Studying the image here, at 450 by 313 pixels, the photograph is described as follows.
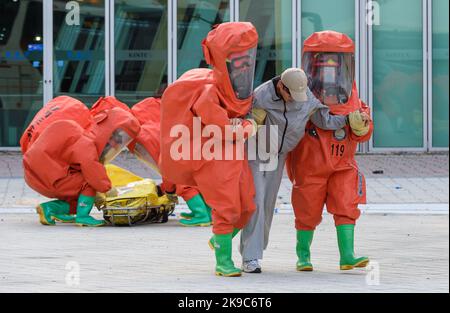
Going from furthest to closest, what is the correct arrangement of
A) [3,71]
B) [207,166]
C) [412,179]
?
1. [3,71]
2. [412,179]
3. [207,166]

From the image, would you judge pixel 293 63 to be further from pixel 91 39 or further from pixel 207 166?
pixel 207 166

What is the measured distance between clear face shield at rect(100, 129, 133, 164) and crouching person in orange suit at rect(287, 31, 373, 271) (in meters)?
3.27

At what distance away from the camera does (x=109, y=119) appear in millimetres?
11023

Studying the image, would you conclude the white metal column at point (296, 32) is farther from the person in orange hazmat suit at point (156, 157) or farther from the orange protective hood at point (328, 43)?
the orange protective hood at point (328, 43)

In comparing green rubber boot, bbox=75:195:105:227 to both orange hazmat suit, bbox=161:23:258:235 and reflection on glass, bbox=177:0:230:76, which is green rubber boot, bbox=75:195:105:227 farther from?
reflection on glass, bbox=177:0:230:76

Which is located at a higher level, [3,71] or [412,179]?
[3,71]

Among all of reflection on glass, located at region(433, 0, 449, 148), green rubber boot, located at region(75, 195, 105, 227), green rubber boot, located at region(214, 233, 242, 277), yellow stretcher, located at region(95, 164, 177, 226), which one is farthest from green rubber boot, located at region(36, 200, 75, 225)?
reflection on glass, located at region(433, 0, 449, 148)

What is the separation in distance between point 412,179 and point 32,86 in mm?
7069

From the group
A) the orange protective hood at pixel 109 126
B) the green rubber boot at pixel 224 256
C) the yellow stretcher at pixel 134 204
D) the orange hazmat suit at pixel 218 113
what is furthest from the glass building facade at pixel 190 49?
the green rubber boot at pixel 224 256

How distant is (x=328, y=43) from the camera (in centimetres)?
795

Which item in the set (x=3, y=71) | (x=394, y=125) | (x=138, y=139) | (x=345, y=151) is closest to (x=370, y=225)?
(x=138, y=139)

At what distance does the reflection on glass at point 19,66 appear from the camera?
19.3 m

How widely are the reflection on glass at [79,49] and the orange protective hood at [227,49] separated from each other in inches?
472

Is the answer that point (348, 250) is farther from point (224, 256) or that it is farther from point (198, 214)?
point (198, 214)
